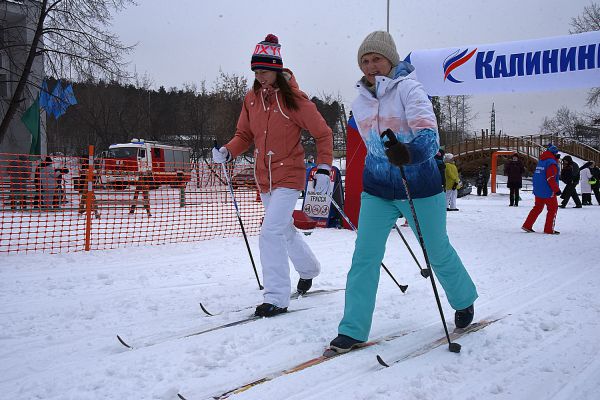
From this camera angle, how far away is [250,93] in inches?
154

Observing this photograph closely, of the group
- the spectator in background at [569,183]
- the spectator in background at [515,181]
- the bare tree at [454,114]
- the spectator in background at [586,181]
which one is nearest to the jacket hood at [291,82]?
the spectator in background at [515,181]

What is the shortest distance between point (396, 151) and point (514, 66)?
668 cm

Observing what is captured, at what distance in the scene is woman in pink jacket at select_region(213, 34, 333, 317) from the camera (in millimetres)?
3654

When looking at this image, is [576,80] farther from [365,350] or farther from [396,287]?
[365,350]

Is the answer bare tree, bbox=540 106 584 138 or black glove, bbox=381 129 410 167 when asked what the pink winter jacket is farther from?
bare tree, bbox=540 106 584 138

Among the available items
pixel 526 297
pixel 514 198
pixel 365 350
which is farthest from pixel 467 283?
pixel 514 198

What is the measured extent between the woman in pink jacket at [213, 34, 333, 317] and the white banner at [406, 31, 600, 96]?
5.63 meters

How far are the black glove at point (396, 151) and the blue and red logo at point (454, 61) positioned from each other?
6.60m

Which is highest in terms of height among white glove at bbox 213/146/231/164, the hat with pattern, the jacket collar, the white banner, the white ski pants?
the white banner

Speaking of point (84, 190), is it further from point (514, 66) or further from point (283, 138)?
point (514, 66)

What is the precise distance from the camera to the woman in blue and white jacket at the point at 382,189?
2.87 meters

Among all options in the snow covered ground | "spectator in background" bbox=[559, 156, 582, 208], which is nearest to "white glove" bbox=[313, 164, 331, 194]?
the snow covered ground

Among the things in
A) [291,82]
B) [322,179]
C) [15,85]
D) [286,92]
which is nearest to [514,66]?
[291,82]

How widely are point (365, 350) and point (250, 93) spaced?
2.15 meters
